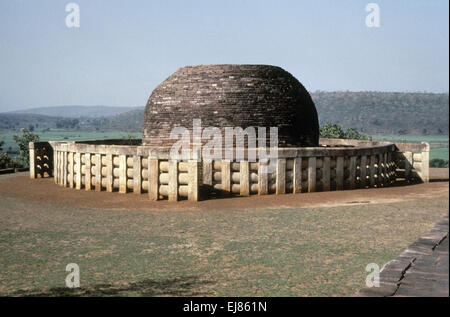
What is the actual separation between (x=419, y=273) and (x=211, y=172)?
706 centimetres

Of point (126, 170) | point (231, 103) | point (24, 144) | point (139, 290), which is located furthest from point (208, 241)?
point (24, 144)

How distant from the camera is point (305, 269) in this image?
17.1 feet

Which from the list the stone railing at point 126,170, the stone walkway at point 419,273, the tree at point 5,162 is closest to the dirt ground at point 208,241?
the stone railing at point 126,170

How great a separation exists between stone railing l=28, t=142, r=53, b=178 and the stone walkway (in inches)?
496

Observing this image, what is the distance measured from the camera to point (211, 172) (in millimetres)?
10727

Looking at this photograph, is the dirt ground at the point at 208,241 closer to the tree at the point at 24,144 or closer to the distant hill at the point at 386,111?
the tree at the point at 24,144

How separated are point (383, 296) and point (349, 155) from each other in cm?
830

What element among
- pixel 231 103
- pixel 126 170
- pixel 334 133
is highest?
pixel 231 103

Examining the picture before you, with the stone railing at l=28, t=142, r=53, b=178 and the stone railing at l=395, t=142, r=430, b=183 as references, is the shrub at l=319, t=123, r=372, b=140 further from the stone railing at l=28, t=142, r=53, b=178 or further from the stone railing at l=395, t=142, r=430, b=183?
the stone railing at l=28, t=142, r=53, b=178

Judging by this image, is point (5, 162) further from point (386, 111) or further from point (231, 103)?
point (386, 111)

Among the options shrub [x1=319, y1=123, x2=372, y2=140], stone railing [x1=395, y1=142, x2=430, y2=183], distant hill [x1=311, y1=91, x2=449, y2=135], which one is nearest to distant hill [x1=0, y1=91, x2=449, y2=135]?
distant hill [x1=311, y1=91, x2=449, y2=135]
